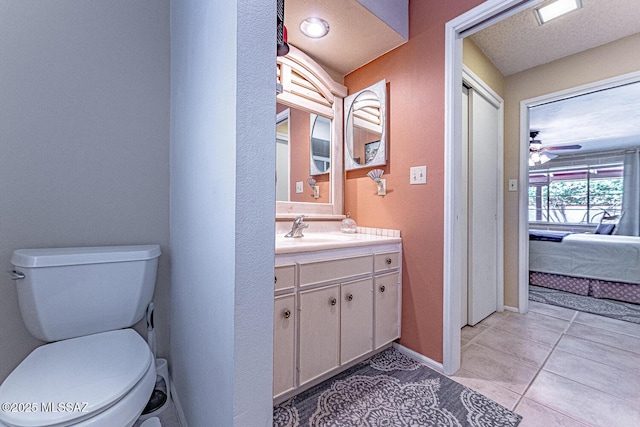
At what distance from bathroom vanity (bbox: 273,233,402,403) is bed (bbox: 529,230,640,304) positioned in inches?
109

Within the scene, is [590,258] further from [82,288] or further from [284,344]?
[82,288]

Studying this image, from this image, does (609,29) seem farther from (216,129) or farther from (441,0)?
(216,129)

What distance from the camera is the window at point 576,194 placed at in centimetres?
567

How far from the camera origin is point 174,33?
1.43 metres

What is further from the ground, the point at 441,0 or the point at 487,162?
the point at 441,0

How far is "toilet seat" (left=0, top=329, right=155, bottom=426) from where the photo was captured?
2.27 feet

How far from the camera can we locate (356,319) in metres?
1.58

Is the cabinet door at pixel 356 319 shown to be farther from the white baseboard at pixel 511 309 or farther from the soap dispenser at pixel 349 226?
the white baseboard at pixel 511 309

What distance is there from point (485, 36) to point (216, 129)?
242 centimetres

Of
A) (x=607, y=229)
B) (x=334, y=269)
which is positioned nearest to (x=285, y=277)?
(x=334, y=269)

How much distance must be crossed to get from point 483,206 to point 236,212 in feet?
7.91

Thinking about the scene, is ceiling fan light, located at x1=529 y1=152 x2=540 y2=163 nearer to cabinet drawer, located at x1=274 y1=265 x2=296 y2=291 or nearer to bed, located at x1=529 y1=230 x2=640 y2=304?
bed, located at x1=529 y1=230 x2=640 y2=304

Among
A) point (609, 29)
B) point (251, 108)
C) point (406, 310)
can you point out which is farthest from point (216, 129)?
point (609, 29)

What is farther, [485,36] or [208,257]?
[485,36]
